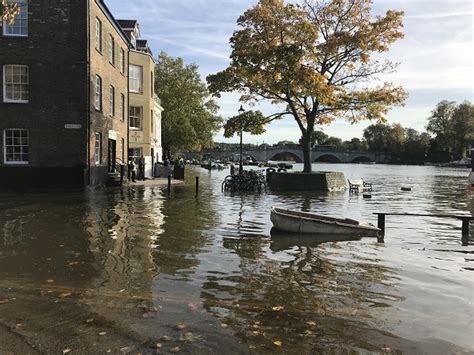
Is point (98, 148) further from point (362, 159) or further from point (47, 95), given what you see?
point (362, 159)

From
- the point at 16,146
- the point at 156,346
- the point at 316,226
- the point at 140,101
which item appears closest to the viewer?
the point at 156,346

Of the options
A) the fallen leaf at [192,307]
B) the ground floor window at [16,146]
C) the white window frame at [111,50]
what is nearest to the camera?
the fallen leaf at [192,307]

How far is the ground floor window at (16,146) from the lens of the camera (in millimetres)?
23438

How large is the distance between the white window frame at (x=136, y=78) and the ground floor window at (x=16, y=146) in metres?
13.7

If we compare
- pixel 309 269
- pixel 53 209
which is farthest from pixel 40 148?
pixel 309 269

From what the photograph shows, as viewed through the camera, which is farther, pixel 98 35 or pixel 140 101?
pixel 140 101

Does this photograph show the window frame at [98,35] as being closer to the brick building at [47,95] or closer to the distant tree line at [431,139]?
the brick building at [47,95]

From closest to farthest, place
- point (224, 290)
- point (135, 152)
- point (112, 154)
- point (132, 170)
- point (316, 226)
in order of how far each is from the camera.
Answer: point (224, 290) → point (316, 226) → point (112, 154) → point (132, 170) → point (135, 152)

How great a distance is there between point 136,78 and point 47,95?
44.4 feet

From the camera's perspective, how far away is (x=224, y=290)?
7203 millimetres

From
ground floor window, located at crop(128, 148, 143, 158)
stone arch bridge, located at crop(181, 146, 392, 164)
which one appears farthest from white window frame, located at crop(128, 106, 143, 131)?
stone arch bridge, located at crop(181, 146, 392, 164)

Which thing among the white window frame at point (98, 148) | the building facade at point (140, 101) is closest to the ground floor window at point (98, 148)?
the white window frame at point (98, 148)

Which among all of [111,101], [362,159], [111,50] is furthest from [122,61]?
[362,159]

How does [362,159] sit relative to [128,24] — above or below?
below
